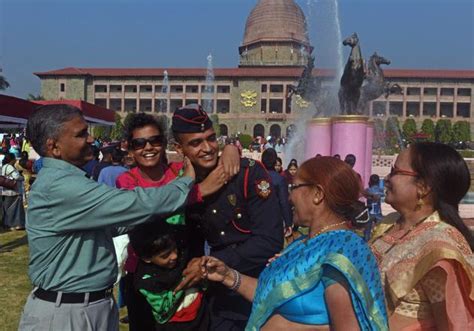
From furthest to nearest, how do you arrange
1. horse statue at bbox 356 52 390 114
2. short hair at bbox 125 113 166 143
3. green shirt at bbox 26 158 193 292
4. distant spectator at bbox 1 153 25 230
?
horse statue at bbox 356 52 390 114, distant spectator at bbox 1 153 25 230, short hair at bbox 125 113 166 143, green shirt at bbox 26 158 193 292

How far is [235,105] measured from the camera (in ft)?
230

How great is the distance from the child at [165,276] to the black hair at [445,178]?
3.74ft

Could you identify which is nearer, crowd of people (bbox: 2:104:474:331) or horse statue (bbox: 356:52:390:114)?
crowd of people (bbox: 2:104:474:331)

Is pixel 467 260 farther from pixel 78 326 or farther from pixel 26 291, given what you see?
pixel 26 291

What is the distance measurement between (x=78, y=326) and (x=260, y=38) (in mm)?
71909

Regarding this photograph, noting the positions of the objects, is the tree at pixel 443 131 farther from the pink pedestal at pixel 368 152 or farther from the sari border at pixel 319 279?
the sari border at pixel 319 279

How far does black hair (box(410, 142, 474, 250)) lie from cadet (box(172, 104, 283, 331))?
705mm

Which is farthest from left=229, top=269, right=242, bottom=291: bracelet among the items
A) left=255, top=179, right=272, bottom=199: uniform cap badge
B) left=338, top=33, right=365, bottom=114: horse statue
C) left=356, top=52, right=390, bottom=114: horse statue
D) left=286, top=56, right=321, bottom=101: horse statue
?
left=286, top=56, right=321, bottom=101: horse statue

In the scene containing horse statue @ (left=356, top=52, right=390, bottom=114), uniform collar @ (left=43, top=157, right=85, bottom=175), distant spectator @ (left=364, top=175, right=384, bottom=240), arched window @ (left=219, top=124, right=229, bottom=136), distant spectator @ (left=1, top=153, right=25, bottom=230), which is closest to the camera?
uniform collar @ (left=43, top=157, right=85, bottom=175)

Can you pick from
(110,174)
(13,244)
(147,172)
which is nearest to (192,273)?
(147,172)

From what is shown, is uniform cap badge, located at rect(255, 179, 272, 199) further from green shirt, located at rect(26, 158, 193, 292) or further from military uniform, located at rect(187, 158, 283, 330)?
green shirt, located at rect(26, 158, 193, 292)

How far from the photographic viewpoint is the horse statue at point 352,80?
569 inches

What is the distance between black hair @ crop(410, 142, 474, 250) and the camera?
232 cm

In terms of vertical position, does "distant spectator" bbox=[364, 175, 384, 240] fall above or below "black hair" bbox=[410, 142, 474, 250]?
below
